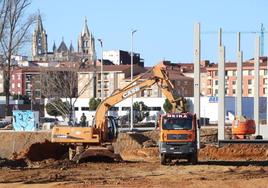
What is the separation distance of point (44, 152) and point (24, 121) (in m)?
21.1

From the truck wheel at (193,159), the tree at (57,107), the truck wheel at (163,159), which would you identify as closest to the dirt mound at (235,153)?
the truck wheel at (193,159)

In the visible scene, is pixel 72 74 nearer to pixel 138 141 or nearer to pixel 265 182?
pixel 138 141

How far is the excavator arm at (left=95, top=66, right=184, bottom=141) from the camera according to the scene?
35.4 meters

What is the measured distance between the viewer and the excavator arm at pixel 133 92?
35406 mm

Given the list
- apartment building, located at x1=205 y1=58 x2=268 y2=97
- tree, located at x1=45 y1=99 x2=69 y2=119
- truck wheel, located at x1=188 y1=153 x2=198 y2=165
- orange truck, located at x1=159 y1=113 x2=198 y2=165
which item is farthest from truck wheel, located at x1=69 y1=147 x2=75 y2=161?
apartment building, located at x1=205 y1=58 x2=268 y2=97

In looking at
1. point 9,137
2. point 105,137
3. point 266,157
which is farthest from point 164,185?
point 9,137

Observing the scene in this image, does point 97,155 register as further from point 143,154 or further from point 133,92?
point 143,154

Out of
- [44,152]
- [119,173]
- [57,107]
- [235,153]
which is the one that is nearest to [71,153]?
[44,152]

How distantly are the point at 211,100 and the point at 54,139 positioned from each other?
6326 centimetres

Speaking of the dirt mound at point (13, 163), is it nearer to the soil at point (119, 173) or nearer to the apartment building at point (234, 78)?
the soil at point (119, 173)

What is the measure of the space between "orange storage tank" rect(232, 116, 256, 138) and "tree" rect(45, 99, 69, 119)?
137 ft

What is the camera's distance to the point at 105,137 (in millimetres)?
35344

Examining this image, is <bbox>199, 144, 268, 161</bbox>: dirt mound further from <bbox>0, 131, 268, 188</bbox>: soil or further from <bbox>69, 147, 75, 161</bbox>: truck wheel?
<bbox>69, 147, 75, 161</bbox>: truck wheel

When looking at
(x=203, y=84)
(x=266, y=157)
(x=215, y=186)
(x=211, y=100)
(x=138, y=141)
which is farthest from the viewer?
(x=203, y=84)
